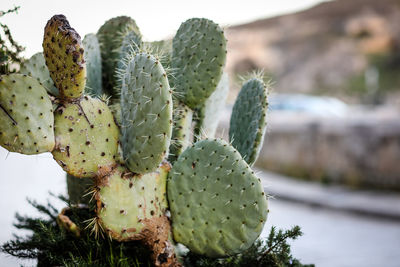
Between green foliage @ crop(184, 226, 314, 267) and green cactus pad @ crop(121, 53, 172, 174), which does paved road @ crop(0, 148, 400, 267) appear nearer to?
green foliage @ crop(184, 226, 314, 267)

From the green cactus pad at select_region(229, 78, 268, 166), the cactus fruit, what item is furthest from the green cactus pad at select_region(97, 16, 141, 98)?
the cactus fruit

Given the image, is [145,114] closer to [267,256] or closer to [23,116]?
[23,116]

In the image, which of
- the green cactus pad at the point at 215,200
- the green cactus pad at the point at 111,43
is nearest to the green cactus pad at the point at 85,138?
the green cactus pad at the point at 215,200

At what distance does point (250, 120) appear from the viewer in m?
2.53

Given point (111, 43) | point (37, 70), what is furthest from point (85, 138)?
point (111, 43)

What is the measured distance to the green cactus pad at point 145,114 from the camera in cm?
192

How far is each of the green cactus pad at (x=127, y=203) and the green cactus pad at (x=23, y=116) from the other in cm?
34

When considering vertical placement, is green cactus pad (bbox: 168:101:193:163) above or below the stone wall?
below

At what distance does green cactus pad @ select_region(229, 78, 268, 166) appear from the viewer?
244cm

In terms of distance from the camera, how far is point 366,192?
7.47 m

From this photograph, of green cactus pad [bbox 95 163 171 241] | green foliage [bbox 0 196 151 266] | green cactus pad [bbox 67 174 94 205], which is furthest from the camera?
green cactus pad [bbox 67 174 94 205]

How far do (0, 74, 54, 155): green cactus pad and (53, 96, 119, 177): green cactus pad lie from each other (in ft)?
0.28

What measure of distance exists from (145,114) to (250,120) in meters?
0.73

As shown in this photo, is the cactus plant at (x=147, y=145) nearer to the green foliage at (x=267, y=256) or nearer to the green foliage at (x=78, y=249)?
the green foliage at (x=78, y=249)
